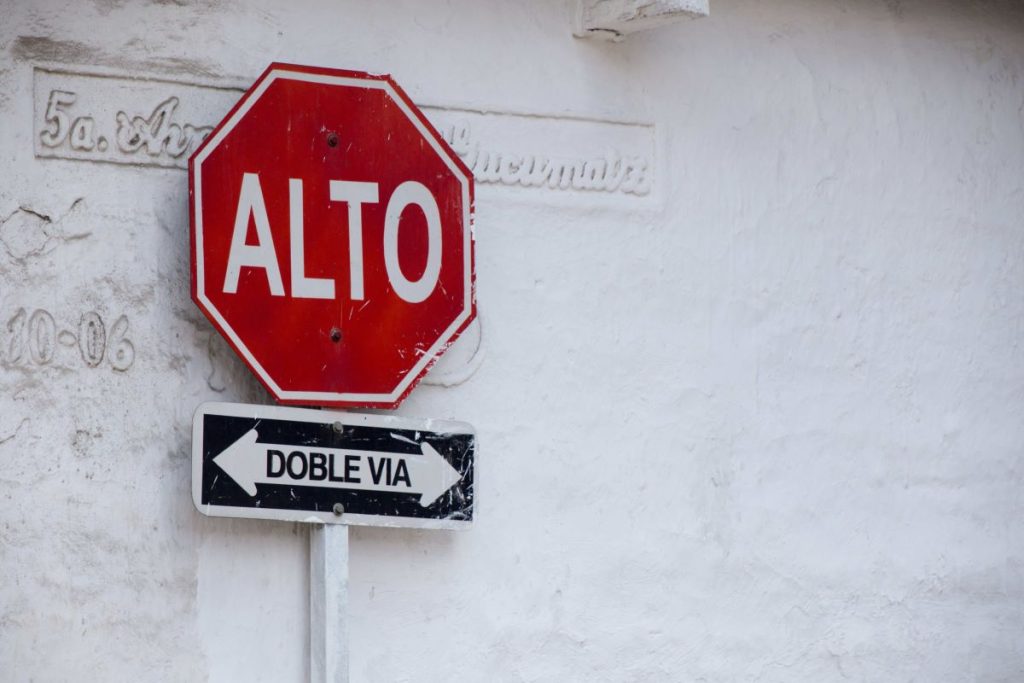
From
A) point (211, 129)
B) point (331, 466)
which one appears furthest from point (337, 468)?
point (211, 129)

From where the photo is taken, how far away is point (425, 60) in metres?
4.43

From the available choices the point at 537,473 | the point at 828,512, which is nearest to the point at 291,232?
the point at 537,473

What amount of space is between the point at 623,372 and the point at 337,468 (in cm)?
91

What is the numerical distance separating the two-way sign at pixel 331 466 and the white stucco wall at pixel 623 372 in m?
0.13

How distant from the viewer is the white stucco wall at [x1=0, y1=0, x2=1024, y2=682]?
3.98 metres

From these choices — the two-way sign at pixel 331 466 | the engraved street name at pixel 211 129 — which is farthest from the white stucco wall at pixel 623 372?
the two-way sign at pixel 331 466

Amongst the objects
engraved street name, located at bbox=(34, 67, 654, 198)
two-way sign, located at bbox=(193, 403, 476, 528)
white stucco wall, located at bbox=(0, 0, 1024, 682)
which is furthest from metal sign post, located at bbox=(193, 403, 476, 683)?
engraved street name, located at bbox=(34, 67, 654, 198)

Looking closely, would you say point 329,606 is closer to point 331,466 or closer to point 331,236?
point 331,466

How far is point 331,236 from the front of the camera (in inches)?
163

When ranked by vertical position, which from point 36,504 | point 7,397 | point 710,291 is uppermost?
point 710,291

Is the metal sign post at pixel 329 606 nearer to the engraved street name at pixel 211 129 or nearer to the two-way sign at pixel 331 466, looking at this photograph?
the two-way sign at pixel 331 466

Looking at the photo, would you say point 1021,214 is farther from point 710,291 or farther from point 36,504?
point 36,504

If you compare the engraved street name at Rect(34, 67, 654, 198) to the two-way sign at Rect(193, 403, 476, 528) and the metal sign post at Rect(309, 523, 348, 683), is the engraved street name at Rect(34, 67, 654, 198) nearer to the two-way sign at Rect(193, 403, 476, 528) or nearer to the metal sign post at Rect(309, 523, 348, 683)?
the two-way sign at Rect(193, 403, 476, 528)

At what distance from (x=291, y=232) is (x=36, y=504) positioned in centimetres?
88
